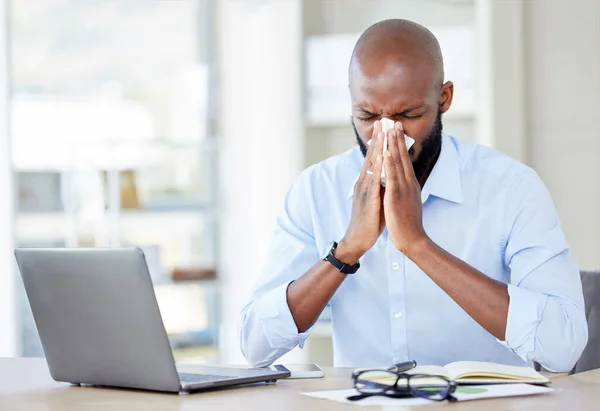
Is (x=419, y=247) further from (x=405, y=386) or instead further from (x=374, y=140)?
(x=405, y=386)

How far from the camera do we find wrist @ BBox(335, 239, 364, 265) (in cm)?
182

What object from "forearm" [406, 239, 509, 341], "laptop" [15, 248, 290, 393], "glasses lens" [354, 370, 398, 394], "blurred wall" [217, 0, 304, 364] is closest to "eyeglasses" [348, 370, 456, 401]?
"glasses lens" [354, 370, 398, 394]

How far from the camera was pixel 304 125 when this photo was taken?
3.59 m

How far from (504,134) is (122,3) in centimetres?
209

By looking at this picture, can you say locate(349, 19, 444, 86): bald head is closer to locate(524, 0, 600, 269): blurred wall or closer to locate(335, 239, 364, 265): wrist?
locate(335, 239, 364, 265): wrist

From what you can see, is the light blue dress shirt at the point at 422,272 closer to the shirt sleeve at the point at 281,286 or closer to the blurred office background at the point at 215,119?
the shirt sleeve at the point at 281,286

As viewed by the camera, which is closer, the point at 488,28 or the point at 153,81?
the point at 488,28

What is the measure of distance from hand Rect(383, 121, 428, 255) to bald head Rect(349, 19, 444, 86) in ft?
0.40

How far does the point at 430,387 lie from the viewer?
1.38 meters

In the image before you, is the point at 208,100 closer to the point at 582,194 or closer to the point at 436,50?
the point at 582,194

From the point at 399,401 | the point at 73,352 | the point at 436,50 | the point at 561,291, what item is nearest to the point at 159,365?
the point at 73,352

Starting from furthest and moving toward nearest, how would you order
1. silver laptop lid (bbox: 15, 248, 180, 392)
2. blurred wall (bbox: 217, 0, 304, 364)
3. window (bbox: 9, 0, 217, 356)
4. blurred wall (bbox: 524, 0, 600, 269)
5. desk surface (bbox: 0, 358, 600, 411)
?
window (bbox: 9, 0, 217, 356) < blurred wall (bbox: 217, 0, 304, 364) < blurred wall (bbox: 524, 0, 600, 269) < silver laptop lid (bbox: 15, 248, 180, 392) < desk surface (bbox: 0, 358, 600, 411)

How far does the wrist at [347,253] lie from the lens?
1.82 m

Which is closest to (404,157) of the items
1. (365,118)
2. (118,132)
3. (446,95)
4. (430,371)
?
(365,118)
